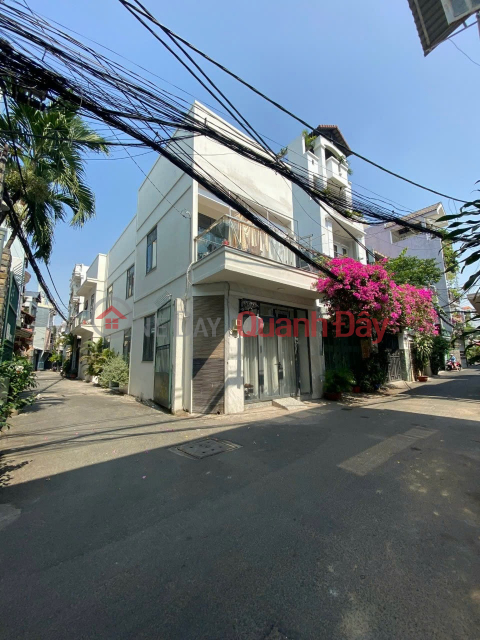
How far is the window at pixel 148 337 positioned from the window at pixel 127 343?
6.67 ft

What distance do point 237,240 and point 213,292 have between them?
1592 millimetres

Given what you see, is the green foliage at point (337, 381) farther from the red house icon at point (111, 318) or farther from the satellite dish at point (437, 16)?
the red house icon at point (111, 318)

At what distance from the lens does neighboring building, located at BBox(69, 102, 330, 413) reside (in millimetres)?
7625

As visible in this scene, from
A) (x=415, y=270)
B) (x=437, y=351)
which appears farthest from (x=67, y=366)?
(x=437, y=351)

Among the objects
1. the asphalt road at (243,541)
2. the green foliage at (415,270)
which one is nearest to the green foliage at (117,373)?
the asphalt road at (243,541)

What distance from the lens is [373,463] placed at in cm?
406

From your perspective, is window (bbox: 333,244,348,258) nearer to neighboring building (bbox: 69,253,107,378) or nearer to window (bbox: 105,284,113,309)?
window (bbox: 105,284,113,309)

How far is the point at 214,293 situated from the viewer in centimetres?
784

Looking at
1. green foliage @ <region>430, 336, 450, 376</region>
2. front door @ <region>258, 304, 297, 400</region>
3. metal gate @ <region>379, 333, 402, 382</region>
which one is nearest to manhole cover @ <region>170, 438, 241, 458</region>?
front door @ <region>258, 304, 297, 400</region>

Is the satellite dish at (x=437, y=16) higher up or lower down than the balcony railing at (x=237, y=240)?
higher up

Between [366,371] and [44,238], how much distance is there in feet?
40.8

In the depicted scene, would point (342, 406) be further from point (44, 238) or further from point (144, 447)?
point (44, 238)

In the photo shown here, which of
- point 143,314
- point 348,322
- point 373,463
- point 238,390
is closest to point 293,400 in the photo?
point 238,390

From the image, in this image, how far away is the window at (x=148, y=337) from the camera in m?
10.2
